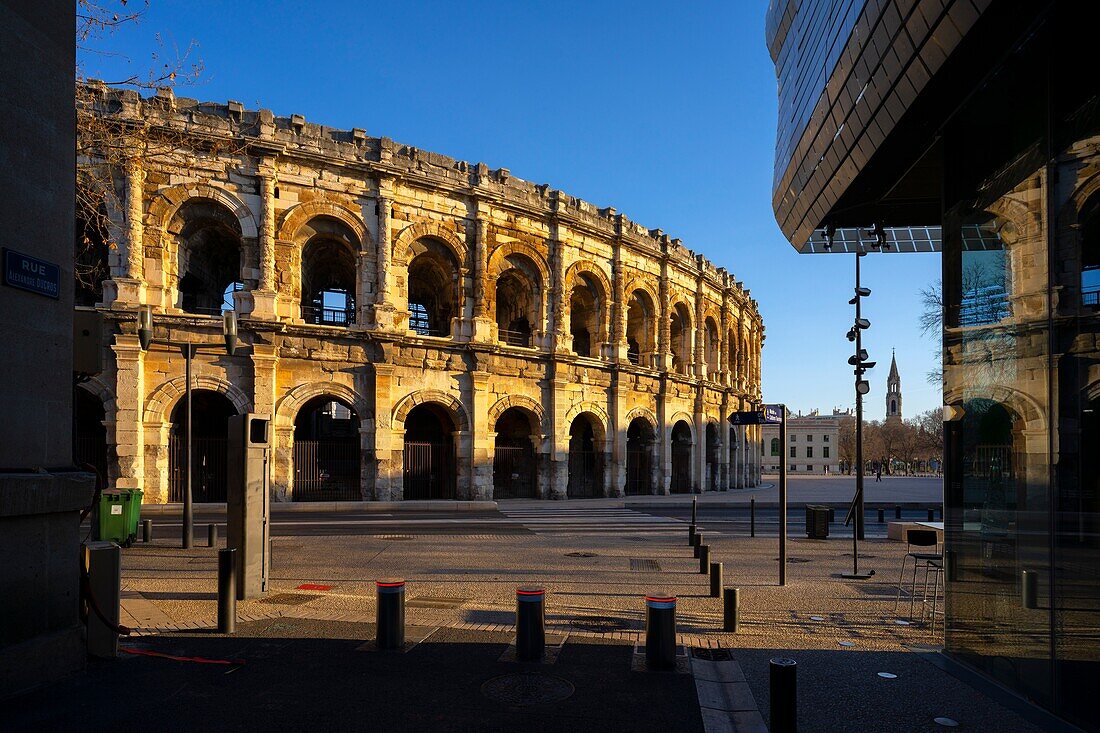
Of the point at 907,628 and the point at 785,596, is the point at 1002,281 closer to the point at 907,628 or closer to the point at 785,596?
the point at 907,628

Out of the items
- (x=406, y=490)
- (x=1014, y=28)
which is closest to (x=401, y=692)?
(x=1014, y=28)

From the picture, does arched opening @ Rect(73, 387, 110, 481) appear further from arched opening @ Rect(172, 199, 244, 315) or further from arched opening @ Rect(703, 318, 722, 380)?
arched opening @ Rect(703, 318, 722, 380)

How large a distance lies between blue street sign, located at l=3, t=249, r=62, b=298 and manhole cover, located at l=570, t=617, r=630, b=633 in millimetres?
6360

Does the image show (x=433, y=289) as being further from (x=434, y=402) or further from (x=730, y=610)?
(x=730, y=610)

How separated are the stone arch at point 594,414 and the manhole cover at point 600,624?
68.4 feet

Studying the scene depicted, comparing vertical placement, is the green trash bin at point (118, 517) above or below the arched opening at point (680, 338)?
below

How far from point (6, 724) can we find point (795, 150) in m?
9.98

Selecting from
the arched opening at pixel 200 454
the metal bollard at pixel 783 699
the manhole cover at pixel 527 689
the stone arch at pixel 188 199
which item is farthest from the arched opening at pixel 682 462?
the metal bollard at pixel 783 699

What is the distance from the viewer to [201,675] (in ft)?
19.7

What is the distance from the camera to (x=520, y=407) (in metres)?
28.6

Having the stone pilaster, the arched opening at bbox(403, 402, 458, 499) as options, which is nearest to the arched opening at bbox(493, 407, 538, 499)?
the arched opening at bbox(403, 402, 458, 499)

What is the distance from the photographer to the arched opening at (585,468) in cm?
3086

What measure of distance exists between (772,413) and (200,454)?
2075 centimetres

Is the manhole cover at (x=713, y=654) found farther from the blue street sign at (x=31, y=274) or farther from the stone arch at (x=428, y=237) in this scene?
the stone arch at (x=428, y=237)
